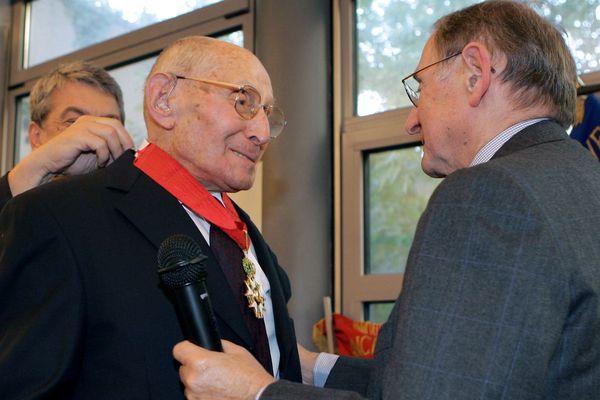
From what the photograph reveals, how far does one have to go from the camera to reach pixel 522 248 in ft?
3.77

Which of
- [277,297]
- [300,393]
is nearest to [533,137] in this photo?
[300,393]

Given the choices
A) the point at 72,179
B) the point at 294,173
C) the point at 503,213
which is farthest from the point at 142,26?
the point at 503,213

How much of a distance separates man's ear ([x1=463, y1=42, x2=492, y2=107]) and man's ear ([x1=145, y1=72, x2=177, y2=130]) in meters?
0.79

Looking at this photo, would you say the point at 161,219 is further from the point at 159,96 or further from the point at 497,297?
the point at 497,297

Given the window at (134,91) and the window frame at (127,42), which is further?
the window at (134,91)

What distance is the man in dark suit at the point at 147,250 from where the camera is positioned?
4.77 feet

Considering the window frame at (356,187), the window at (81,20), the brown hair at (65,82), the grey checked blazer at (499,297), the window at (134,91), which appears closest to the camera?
the grey checked blazer at (499,297)

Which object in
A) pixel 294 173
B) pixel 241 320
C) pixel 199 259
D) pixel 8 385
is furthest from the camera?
pixel 294 173

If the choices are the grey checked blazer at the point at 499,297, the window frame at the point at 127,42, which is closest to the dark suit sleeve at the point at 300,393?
the grey checked blazer at the point at 499,297

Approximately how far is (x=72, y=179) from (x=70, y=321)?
371 mm

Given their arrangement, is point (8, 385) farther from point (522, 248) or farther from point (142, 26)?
point (142, 26)

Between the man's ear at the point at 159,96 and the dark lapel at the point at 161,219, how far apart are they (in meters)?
0.24

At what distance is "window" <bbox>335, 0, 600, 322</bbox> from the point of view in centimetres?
377

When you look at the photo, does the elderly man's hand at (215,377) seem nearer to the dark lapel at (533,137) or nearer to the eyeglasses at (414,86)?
the dark lapel at (533,137)
